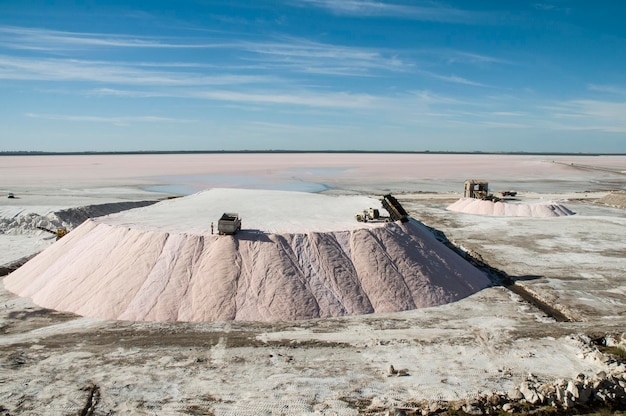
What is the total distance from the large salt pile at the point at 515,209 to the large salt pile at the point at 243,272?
88.2ft

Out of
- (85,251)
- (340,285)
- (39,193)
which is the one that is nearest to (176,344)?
(340,285)

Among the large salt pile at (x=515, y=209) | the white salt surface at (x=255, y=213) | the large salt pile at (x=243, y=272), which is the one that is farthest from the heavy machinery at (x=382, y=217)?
the large salt pile at (x=515, y=209)

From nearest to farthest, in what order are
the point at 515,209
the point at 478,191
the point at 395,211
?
the point at 395,211 < the point at 515,209 < the point at 478,191

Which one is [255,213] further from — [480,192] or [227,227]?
[480,192]

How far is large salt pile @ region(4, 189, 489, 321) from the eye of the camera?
19688mm

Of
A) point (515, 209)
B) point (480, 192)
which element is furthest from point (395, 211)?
point (480, 192)

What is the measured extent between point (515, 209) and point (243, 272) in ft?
123

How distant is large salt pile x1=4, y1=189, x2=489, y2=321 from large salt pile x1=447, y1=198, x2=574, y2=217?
1059 inches

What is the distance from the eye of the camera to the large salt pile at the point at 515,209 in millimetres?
49094

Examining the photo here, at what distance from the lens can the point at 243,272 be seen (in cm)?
2072

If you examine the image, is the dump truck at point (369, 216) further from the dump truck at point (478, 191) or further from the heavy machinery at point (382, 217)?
the dump truck at point (478, 191)

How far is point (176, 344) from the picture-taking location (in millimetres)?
16672

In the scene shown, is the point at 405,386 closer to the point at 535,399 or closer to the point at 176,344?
the point at 535,399

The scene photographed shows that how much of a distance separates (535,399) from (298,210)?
18.8 metres
